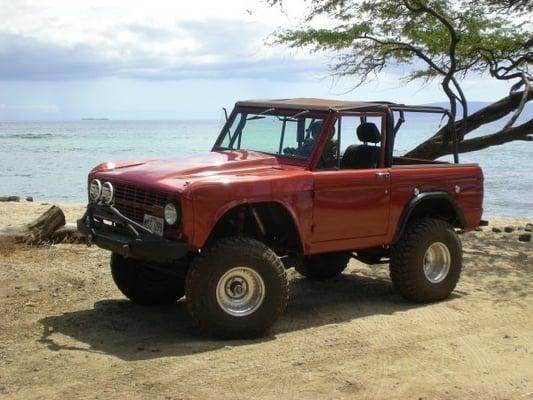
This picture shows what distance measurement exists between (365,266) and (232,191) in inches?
148

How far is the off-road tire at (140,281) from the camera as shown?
21.5 feet

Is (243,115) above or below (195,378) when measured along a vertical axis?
above

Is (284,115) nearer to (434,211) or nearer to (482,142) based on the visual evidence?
(434,211)

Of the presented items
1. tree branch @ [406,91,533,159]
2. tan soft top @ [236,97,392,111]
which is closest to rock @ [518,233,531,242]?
tree branch @ [406,91,533,159]

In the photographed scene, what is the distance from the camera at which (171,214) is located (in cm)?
532

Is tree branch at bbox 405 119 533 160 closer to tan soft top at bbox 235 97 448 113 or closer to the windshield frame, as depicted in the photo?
tan soft top at bbox 235 97 448 113

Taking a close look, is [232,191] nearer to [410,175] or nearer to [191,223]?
[191,223]

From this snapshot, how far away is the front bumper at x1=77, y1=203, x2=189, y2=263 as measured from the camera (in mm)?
5234

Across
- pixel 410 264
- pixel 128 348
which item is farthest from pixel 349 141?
pixel 128 348

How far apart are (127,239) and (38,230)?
12.0ft

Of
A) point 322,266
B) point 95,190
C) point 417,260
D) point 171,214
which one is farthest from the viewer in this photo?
point 322,266

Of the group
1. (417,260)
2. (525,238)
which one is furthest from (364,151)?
(525,238)

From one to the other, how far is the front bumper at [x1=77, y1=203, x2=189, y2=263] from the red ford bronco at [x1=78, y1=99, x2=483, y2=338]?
0.03 feet

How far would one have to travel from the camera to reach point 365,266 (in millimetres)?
8797
